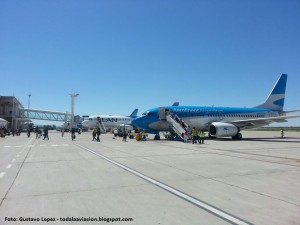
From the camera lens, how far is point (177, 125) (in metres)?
33.1

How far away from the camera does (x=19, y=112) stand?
11512cm

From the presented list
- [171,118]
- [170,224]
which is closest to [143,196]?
[170,224]

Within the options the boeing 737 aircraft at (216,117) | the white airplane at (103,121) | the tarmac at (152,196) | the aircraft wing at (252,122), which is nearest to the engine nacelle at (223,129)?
the boeing 737 aircraft at (216,117)

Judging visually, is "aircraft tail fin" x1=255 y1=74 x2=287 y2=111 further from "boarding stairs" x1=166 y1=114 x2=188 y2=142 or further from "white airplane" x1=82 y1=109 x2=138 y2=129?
"white airplane" x1=82 y1=109 x2=138 y2=129

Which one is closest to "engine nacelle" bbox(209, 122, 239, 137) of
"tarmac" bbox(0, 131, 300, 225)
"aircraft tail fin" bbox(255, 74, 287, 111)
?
"aircraft tail fin" bbox(255, 74, 287, 111)

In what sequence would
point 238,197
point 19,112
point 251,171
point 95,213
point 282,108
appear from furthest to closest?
point 19,112
point 282,108
point 251,171
point 238,197
point 95,213

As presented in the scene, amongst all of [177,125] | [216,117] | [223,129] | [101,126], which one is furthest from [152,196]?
[101,126]

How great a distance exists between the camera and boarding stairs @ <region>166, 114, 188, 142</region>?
106 feet

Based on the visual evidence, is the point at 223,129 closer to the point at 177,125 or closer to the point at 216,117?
the point at 216,117

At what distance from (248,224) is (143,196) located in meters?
2.85

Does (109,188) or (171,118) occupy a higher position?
(171,118)

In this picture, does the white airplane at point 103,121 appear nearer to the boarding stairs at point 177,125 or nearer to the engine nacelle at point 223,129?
the boarding stairs at point 177,125

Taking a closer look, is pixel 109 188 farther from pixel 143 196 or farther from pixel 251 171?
pixel 251 171

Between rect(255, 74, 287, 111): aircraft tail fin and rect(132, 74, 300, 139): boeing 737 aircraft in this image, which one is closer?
rect(132, 74, 300, 139): boeing 737 aircraft
